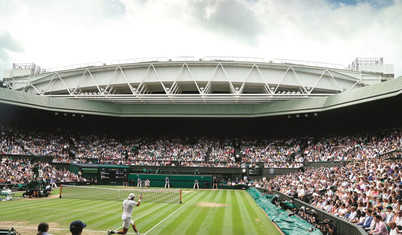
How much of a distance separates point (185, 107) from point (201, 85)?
470 centimetres

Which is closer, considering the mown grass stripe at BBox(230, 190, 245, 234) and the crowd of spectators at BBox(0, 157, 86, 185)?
the mown grass stripe at BBox(230, 190, 245, 234)

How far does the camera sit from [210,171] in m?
45.5

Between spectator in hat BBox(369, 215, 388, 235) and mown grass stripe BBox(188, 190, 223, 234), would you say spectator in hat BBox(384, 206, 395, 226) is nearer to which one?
spectator in hat BBox(369, 215, 388, 235)

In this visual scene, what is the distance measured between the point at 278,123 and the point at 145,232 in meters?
43.7

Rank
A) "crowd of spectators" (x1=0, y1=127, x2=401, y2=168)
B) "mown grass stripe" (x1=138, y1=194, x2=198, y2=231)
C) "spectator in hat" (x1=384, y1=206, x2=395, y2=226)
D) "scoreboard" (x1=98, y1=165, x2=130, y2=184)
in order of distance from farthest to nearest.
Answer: "scoreboard" (x1=98, y1=165, x2=130, y2=184) → "crowd of spectators" (x1=0, y1=127, x2=401, y2=168) → "mown grass stripe" (x1=138, y1=194, x2=198, y2=231) → "spectator in hat" (x1=384, y1=206, x2=395, y2=226)

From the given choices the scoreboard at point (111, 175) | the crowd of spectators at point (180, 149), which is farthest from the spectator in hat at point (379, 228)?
the scoreboard at point (111, 175)

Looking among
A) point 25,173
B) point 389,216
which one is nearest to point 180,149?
point 25,173

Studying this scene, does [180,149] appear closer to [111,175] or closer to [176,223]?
[111,175]

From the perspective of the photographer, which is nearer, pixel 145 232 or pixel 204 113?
pixel 145 232

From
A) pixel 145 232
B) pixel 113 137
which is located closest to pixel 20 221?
pixel 145 232

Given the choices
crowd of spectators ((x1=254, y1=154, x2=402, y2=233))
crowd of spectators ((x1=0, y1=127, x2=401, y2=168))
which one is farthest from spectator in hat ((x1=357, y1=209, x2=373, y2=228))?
crowd of spectators ((x1=0, y1=127, x2=401, y2=168))

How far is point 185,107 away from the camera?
158ft

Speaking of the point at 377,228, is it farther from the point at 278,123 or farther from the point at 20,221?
the point at 278,123

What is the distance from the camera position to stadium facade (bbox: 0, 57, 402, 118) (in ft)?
139
